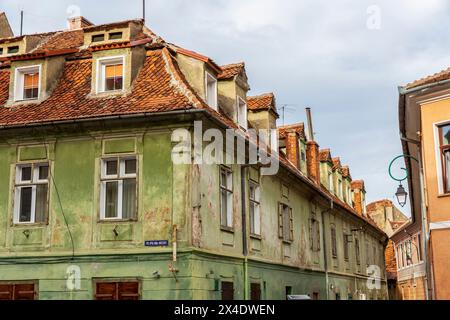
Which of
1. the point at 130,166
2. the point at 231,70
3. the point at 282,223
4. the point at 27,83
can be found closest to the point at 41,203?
the point at 130,166

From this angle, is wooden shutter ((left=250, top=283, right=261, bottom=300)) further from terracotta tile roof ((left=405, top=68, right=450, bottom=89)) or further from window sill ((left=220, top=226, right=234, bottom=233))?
terracotta tile roof ((left=405, top=68, right=450, bottom=89))

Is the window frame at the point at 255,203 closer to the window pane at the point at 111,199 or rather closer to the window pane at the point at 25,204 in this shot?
the window pane at the point at 111,199

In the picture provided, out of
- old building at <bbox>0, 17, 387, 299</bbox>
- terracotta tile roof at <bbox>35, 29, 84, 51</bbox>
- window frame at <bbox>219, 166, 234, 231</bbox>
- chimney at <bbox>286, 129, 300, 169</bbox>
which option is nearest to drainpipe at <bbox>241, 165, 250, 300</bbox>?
old building at <bbox>0, 17, 387, 299</bbox>

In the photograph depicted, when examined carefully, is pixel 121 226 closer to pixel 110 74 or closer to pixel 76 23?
pixel 110 74

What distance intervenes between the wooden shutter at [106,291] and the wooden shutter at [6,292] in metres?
2.30

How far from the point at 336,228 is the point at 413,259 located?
11995 millimetres

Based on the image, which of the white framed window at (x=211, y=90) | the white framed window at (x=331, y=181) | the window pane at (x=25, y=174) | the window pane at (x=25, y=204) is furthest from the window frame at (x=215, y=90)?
the white framed window at (x=331, y=181)

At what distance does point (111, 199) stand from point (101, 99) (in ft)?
8.73

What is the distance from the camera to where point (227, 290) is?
1703cm

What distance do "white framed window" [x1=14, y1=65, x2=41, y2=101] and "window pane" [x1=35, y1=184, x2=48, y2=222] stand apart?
266 cm
